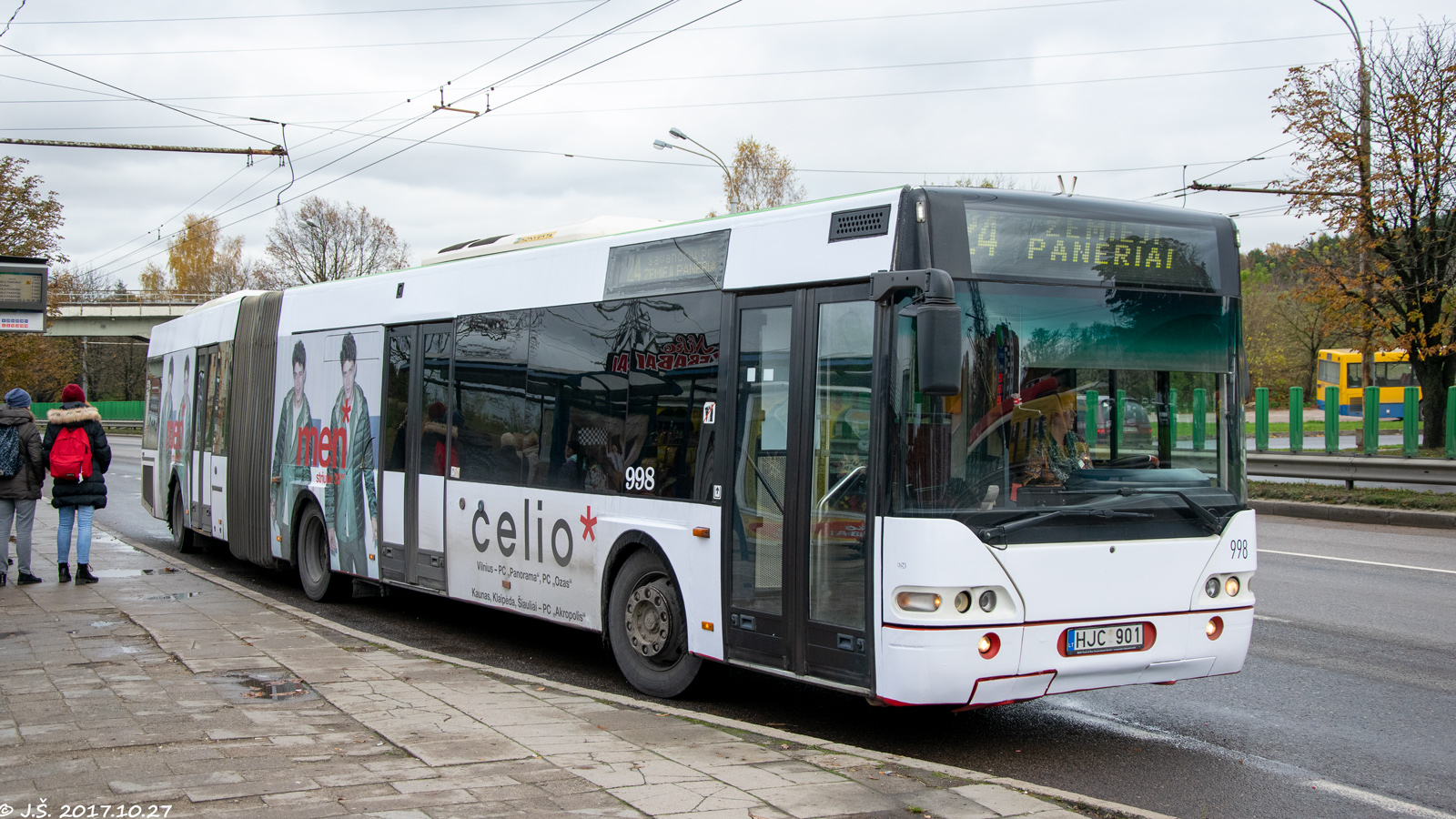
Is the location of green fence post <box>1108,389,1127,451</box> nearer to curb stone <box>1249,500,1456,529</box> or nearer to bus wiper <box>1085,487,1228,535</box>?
bus wiper <box>1085,487,1228,535</box>

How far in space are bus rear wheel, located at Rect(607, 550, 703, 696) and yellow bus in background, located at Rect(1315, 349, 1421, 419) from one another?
46.7m

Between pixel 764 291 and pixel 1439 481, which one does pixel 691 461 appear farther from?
pixel 1439 481

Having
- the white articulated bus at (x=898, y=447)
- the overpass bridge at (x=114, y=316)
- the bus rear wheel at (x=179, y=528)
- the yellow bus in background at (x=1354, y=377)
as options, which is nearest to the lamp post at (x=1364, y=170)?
the white articulated bus at (x=898, y=447)

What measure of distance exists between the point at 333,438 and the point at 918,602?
7609 millimetres

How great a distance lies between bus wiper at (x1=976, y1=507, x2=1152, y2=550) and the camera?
230 inches

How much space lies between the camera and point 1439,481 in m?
19.1

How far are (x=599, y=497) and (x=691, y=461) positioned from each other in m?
1.08

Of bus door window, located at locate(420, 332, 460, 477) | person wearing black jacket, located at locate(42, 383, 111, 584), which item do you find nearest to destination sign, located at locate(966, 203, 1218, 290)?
bus door window, located at locate(420, 332, 460, 477)

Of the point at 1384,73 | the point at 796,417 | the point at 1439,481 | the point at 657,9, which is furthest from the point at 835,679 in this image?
the point at 1384,73

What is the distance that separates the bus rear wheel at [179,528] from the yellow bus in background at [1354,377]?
4440 centimetres

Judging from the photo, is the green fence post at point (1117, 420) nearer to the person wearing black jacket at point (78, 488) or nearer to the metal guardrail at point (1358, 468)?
the person wearing black jacket at point (78, 488)

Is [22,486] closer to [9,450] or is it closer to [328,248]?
[9,450]

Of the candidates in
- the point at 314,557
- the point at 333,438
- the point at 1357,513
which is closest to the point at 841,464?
the point at 333,438

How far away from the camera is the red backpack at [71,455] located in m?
12.1
